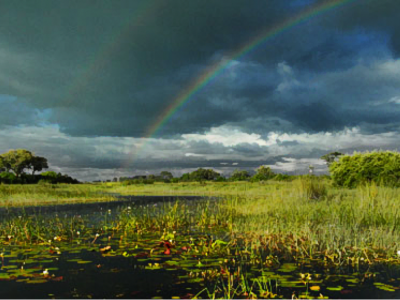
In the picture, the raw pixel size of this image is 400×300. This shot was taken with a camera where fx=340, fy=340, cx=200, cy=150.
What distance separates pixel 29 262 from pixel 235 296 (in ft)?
17.8

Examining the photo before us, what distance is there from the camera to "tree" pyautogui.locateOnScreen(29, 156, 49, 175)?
81062mm

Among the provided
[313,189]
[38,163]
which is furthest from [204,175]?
[313,189]

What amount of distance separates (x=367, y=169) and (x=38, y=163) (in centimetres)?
7560

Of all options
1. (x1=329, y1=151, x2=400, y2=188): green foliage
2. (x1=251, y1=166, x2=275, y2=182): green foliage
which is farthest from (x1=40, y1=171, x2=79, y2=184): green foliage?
(x1=329, y1=151, x2=400, y2=188): green foliage

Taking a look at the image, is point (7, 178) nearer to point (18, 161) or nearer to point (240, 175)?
point (18, 161)

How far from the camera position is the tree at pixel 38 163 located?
8106 centimetres

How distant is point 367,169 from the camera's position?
28156 mm

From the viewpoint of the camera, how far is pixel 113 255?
9.20m

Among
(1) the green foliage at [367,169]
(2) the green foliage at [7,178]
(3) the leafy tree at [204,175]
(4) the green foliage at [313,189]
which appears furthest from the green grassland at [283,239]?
(3) the leafy tree at [204,175]

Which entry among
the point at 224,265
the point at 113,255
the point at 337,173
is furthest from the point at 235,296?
the point at 337,173

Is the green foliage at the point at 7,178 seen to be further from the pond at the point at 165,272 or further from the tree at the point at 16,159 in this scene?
the pond at the point at 165,272

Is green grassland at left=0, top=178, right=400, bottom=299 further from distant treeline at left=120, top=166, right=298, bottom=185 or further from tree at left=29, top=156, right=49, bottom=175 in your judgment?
tree at left=29, top=156, right=49, bottom=175

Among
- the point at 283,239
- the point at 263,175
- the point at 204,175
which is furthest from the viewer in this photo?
the point at 204,175

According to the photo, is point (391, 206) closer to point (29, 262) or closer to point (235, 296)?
point (235, 296)
